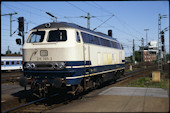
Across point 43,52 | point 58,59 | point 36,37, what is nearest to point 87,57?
point 58,59

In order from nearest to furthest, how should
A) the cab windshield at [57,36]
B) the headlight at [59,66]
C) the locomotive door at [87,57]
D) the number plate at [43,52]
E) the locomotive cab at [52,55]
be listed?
the headlight at [59,66], the locomotive cab at [52,55], the number plate at [43,52], the cab windshield at [57,36], the locomotive door at [87,57]

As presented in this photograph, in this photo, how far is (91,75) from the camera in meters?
12.3

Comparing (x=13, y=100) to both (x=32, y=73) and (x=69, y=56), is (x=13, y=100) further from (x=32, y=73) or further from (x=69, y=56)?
(x=69, y=56)

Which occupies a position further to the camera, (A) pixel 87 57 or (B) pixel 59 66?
(A) pixel 87 57

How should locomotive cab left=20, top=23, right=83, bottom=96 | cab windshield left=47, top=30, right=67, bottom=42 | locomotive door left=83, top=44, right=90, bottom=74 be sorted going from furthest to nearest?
locomotive door left=83, top=44, right=90, bottom=74 → cab windshield left=47, top=30, right=67, bottom=42 → locomotive cab left=20, top=23, right=83, bottom=96

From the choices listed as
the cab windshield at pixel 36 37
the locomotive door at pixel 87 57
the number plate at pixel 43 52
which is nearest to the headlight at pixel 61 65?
the number plate at pixel 43 52

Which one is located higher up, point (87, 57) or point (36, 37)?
point (36, 37)

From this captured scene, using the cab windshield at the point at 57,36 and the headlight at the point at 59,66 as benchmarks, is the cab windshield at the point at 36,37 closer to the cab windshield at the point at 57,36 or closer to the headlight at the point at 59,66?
the cab windshield at the point at 57,36

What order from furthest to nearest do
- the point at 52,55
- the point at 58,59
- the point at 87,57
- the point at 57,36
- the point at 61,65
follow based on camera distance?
1. the point at 87,57
2. the point at 57,36
3. the point at 52,55
4. the point at 58,59
5. the point at 61,65

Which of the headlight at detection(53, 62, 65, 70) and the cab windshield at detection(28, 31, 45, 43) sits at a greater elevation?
the cab windshield at detection(28, 31, 45, 43)

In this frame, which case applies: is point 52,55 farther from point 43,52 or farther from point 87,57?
point 87,57

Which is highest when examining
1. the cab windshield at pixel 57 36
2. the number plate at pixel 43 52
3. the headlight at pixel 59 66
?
the cab windshield at pixel 57 36

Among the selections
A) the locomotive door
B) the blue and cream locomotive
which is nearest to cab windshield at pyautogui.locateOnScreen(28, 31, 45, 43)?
the blue and cream locomotive

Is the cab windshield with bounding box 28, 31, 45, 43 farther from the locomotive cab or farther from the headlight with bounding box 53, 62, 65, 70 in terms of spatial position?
the headlight with bounding box 53, 62, 65, 70
